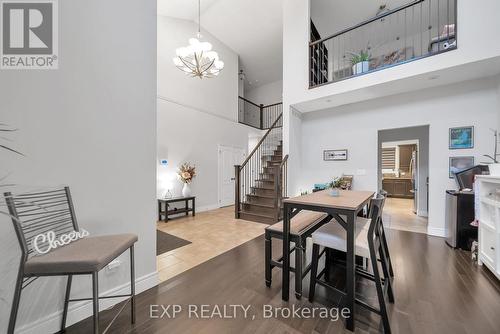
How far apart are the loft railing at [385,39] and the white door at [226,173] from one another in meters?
3.42

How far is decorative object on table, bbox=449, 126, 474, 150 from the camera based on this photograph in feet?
10.9

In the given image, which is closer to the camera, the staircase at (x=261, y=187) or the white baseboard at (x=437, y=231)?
the white baseboard at (x=437, y=231)

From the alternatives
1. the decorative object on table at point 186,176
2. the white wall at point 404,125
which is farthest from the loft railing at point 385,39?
the decorative object on table at point 186,176

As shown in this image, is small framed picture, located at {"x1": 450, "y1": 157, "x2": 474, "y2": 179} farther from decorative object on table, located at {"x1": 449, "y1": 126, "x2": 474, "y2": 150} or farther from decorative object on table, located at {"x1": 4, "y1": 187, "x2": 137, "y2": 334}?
decorative object on table, located at {"x1": 4, "y1": 187, "x2": 137, "y2": 334}

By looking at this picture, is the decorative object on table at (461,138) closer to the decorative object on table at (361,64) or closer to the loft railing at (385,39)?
the loft railing at (385,39)

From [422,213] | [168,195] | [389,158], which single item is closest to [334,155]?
[422,213]

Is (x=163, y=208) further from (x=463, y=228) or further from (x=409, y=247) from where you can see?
(x=463, y=228)

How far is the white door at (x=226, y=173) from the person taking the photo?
640 centimetres

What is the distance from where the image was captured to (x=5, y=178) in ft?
4.18

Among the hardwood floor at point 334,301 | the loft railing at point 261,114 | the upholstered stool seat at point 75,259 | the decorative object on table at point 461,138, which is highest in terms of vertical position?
the loft railing at point 261,114

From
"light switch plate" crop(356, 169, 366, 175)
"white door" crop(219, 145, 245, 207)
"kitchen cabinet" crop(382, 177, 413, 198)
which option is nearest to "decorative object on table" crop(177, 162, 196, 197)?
"white door" crop(219, 145, 245, 207)

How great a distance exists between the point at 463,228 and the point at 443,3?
5173 mm

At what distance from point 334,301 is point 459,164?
3537 millimetres

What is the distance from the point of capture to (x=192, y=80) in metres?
5.55
